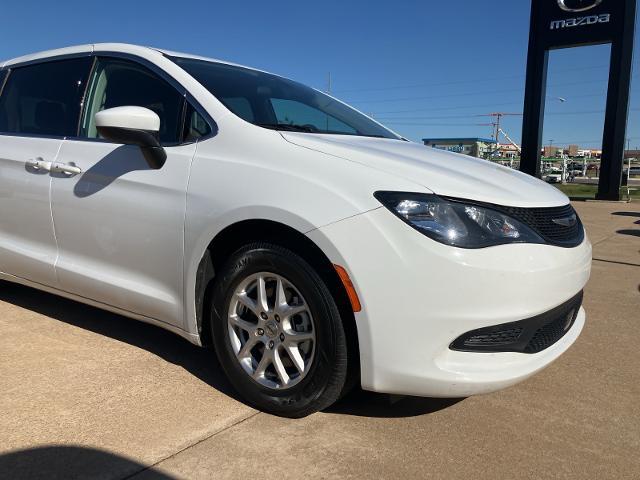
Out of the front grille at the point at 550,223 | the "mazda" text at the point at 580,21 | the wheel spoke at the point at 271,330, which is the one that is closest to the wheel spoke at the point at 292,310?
the wheel spoke at the point at 271,330

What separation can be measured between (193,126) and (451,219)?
4.59 ft

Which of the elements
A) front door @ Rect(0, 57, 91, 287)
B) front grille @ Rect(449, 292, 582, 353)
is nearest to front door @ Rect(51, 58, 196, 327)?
front door @ Rect(0, 57, 91, 287)

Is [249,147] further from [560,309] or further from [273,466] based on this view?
[560,309]

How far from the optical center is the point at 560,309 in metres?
2.41

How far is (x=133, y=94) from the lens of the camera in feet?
10.3

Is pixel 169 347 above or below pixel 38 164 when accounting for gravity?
below

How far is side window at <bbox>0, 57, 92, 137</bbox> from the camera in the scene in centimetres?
333

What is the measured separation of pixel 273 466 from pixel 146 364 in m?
1.21

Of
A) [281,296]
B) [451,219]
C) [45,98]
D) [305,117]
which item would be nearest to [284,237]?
[281,296]

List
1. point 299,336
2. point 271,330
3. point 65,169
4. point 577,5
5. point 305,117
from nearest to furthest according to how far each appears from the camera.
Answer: point 299,336
point 271,330
point 65,169
point 305,117
point 577,5

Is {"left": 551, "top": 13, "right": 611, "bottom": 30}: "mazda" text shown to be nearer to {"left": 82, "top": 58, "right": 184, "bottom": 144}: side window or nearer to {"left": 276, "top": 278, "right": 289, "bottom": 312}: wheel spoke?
{"left": 82, "top": 58, "right": 184, "bottom": 144}: side window

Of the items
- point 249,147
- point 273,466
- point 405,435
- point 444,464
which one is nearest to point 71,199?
point 249,147

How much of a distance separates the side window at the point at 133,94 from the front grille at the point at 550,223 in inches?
66.5

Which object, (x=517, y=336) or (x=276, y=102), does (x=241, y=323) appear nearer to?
(x=517, y=336)
